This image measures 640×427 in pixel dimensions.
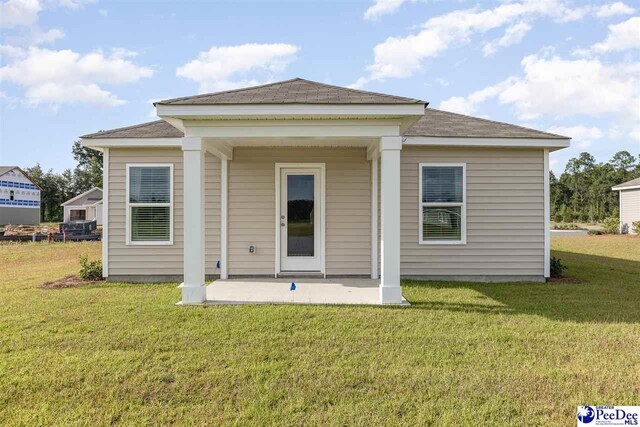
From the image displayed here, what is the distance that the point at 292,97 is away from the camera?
5379 mm

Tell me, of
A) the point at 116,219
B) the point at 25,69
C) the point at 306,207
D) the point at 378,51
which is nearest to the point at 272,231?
the point at 306,207

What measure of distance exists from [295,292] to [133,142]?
412 cm

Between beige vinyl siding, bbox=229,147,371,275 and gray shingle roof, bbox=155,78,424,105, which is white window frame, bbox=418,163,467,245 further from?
gray shingle roof, bbox=155,78,424,105

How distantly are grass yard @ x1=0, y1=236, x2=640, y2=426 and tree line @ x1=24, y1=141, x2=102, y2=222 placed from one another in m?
42.2

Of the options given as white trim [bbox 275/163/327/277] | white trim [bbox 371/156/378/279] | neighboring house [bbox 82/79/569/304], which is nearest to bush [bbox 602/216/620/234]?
neighboring house [bbox 82/79/569/304]

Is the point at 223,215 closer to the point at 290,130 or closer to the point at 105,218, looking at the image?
the point at 105,218

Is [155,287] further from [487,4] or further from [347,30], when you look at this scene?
[487,4]

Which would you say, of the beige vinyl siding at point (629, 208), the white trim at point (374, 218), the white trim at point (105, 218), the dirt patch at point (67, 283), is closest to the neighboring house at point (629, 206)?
the beige vinyl siding at point (629, 208)

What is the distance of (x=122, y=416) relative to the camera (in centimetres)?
247

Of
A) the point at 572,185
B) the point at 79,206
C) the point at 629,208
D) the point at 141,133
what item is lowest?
the point at 629,208

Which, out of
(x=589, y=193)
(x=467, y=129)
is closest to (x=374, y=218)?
(x=467, y=129)

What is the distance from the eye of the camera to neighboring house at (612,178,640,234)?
20.1 meters

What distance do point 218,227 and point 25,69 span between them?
1252 centimetres

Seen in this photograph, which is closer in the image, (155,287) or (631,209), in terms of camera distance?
(155,287)
